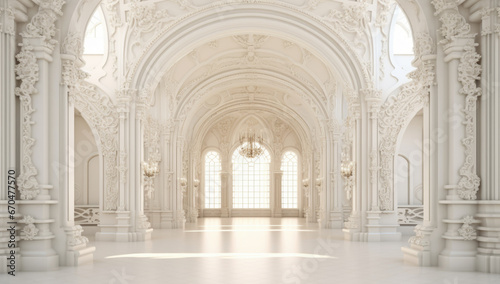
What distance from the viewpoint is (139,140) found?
18.6m

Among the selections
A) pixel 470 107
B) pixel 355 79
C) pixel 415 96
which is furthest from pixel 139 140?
pixel 470 107

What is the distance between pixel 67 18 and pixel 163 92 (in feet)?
46.7

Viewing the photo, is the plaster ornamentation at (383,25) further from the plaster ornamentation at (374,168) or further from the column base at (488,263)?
the column base at (488,263)

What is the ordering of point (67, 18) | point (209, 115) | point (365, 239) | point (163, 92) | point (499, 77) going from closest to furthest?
point (499, 77) → point (67, 18) → point (365, 239) → point (163, 92) → point (209, 115)

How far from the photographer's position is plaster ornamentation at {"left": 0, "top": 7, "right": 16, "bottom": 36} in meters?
9.93

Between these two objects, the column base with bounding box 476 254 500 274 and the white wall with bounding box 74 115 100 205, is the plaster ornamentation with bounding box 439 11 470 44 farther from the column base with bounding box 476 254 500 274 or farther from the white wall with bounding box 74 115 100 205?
the white wall with bounding box 74 115 100 205

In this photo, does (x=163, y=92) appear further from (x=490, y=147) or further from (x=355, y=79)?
(x=490, y=147)

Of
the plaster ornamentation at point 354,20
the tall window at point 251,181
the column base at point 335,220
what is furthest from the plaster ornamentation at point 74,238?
the tall window at point 251,181

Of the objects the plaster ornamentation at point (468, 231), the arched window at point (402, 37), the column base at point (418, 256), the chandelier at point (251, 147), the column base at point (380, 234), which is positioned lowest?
the column base at point (380, 234)

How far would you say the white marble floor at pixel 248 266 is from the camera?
31.3 feet

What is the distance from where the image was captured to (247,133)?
3966cm

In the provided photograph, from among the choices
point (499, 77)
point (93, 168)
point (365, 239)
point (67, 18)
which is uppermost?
point (67, 18)

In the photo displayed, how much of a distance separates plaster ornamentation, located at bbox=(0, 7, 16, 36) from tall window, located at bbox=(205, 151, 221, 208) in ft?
107

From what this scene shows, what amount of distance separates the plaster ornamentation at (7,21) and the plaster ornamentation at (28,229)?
3122 millimetres
